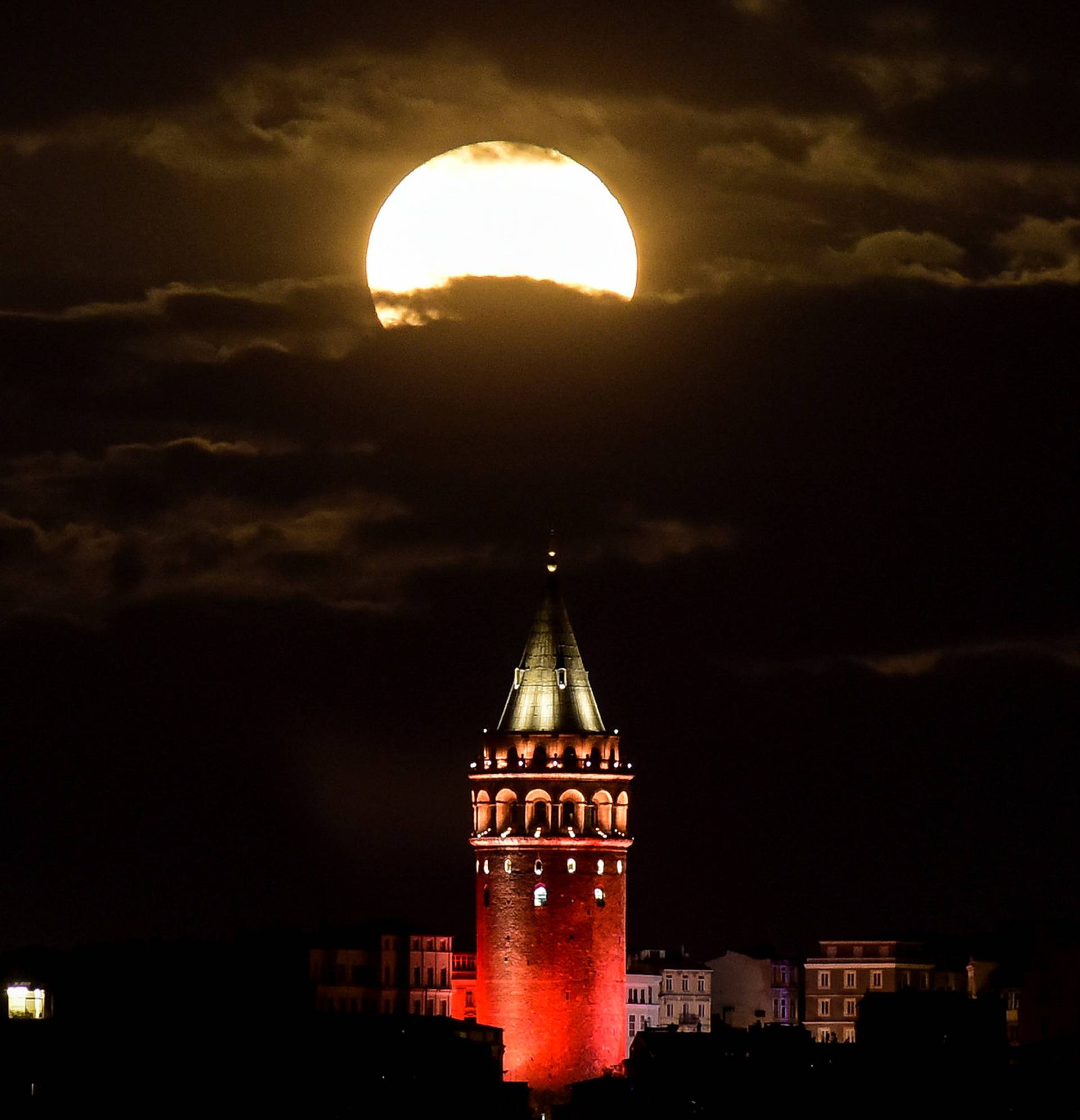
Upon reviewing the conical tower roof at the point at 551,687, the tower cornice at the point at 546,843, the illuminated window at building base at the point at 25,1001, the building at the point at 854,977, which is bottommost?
the illuminated window at building base at the point at 25,1001

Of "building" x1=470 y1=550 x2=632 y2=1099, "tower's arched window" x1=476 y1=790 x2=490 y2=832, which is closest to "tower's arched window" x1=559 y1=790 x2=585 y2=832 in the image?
"building" x1=470 y1=550 x2=632 y2=1099

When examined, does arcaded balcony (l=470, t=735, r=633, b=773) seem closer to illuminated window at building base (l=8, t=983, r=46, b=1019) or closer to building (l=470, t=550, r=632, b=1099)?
building (l=470, t=550, r=632, b=1099)

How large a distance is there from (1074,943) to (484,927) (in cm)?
1809

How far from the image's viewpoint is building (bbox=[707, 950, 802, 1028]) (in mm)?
108062

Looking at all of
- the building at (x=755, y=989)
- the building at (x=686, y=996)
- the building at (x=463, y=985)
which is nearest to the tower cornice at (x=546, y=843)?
the building at (x=463, y=985)

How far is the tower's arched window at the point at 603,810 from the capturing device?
301ft

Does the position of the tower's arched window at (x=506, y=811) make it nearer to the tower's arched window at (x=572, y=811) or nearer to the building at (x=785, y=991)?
the tower's arched window at (x=572, y=811)

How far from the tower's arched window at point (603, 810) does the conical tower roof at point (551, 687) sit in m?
1.53

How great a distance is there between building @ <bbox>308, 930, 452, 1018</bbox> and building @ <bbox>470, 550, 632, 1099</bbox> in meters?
7.80

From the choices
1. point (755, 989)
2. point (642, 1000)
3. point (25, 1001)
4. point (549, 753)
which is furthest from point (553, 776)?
point (755, 989)

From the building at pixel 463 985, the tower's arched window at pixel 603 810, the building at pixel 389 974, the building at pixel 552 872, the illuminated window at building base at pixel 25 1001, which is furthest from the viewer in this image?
the building at pixel 463 985

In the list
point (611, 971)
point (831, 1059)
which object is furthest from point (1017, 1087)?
point (611, 971)

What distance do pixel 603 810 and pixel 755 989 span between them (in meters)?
18.6

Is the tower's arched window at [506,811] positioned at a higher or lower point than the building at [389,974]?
higher
